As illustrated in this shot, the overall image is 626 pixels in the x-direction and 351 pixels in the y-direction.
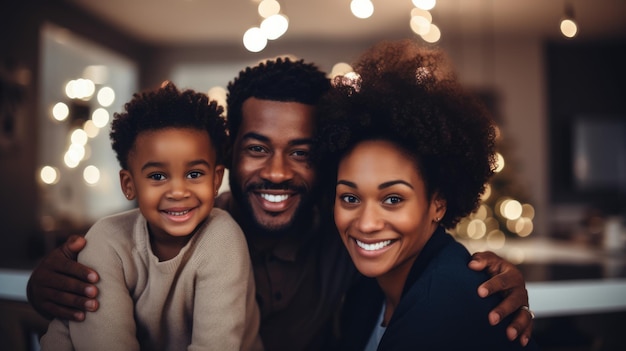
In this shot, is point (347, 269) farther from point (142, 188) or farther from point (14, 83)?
point (14, 83)

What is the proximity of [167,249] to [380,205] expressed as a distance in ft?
1.86

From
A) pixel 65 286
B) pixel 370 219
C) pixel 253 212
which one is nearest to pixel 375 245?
pixel 370 219

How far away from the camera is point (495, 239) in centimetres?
334

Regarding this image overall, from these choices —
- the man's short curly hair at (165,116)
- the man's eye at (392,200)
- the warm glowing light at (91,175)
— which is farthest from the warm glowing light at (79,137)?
the man's eye at (392,200)

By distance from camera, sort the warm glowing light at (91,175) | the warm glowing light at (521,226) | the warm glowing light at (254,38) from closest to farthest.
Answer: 1. the warm glowing light at (254,38)
2. the warm glowing light at (521,226)
3. the warm glowing light at (91,175)

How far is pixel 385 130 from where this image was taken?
50.6 inches

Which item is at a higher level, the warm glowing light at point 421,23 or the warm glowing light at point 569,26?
the warm glowing light at point 421,23

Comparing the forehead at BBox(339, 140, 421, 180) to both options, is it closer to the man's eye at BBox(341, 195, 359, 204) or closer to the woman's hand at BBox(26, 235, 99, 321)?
the man's eye at BBox(341, 195, 359, 204)

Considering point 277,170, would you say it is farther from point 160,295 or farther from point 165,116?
point 160,295

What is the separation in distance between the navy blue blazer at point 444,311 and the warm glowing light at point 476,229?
2049mm

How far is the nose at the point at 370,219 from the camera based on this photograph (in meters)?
1.22

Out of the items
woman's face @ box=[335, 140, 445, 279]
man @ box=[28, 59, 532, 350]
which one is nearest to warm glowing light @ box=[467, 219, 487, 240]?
man @ box=[28, 59, 532, 350]

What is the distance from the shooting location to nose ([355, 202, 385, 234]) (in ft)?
4.00

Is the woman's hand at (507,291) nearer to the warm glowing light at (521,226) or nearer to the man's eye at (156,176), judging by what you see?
the man's eye at (156,176)
